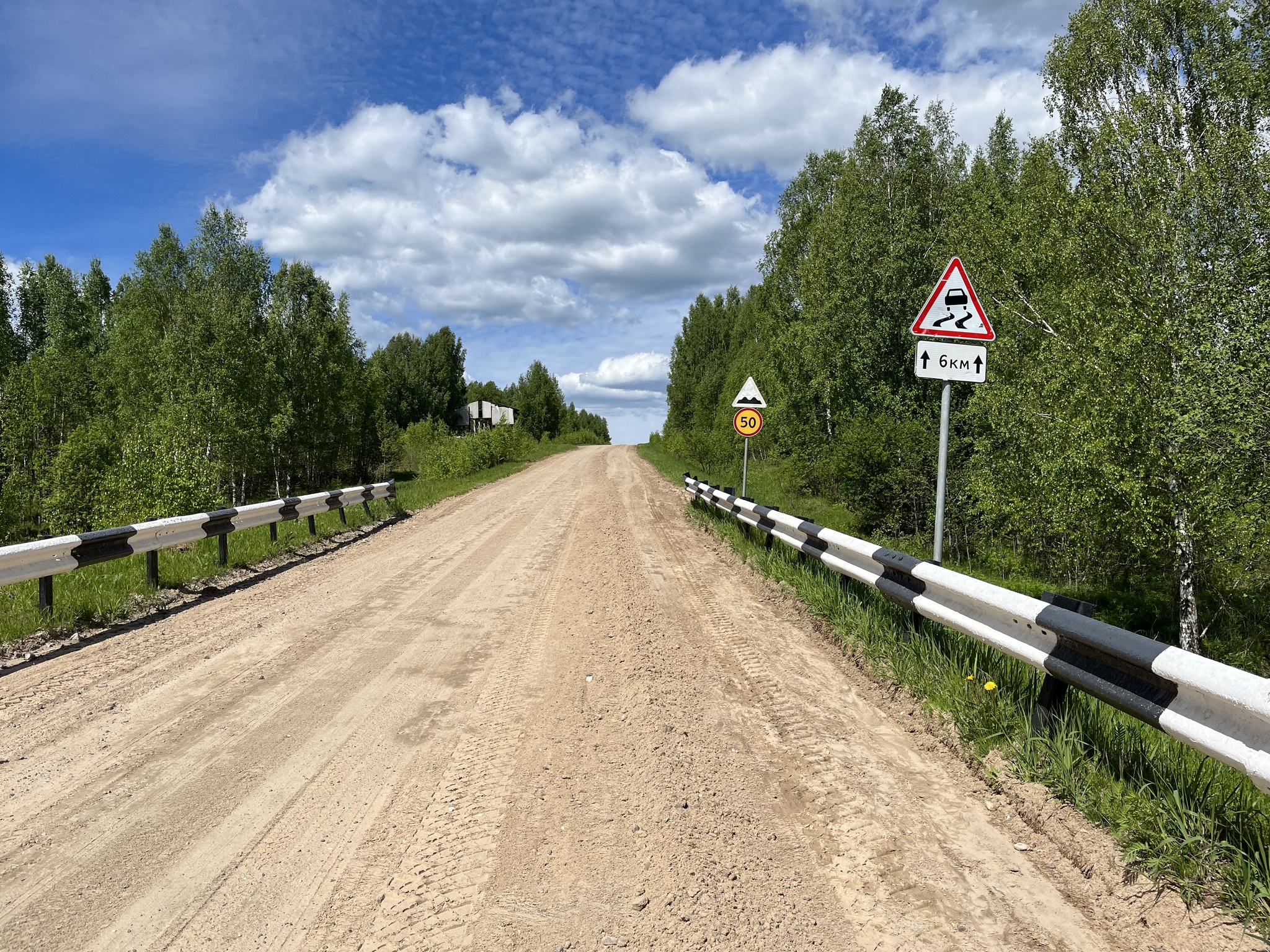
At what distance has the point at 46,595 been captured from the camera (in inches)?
263

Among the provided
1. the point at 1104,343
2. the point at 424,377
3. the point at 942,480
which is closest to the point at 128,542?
the point at 942,480

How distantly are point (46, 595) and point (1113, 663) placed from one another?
8629 millimetres

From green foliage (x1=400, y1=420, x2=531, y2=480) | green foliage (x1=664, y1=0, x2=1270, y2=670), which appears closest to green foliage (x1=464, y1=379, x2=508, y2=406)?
green foliage (x1=400, y1=420, x2=531, y2=480)

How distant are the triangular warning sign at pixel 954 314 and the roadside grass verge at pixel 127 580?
330 inches

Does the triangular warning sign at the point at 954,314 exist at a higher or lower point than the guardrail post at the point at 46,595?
higher

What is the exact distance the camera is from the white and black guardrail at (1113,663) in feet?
8.31

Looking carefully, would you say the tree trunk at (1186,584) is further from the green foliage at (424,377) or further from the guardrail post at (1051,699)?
the green foliage at (424,377)

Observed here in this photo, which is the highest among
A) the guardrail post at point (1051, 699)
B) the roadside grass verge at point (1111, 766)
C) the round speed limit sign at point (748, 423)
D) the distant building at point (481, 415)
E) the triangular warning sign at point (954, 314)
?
the distant building at point (481, 415)

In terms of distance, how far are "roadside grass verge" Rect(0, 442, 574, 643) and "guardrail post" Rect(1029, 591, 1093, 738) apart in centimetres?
802

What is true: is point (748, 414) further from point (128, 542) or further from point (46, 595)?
point (46, 595)

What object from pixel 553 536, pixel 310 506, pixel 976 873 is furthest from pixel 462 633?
pixel 310 506

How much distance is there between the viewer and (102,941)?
94.7 inches

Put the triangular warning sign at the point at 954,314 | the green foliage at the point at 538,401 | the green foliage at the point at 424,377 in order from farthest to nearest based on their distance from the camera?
the green foliage at the point at 538,401 < the green foliage at the point at 424,377 < the triangular warning sign at the point at 954,314

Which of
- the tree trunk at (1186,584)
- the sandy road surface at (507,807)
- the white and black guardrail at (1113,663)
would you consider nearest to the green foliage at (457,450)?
the tree trunk at (1186,584)
